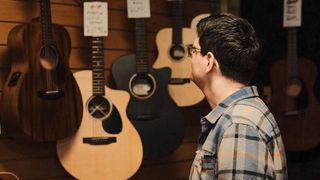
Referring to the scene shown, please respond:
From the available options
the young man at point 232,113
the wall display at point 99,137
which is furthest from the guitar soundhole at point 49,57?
the young man at point 232,113

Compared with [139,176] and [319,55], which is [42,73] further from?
[319,55]

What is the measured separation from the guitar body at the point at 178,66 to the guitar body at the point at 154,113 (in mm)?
75

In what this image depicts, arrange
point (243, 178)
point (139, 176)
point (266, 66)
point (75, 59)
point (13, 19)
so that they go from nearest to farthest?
1. point (243, 178)
2. point (13, 19)
3. point (75, 59)
4. point (139, 176)
5. point (266, 66)

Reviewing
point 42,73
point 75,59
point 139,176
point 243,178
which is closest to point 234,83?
point 243,178

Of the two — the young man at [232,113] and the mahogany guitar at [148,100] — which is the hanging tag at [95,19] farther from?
the young man at [232,113]

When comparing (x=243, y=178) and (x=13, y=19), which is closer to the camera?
(x=243, y=178)

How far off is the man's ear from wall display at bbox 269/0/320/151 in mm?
1609

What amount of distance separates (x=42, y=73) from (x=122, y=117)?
50 centimetres

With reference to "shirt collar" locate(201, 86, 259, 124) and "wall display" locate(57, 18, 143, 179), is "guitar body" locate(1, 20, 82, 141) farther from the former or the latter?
"shirt collar" locate(201, 86, 259, 124)

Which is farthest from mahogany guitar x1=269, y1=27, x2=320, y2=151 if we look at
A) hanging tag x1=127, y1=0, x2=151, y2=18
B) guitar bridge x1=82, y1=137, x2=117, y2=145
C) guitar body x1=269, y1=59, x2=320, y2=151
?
guitar bridge x1=82, y1=137, x2=117, y2=145

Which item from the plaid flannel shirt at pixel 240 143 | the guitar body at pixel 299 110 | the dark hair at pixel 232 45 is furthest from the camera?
the guitar body at pixel 299 110

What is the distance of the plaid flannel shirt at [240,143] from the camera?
119 centimetres

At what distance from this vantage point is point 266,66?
299 cm

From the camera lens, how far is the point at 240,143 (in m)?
1.19
